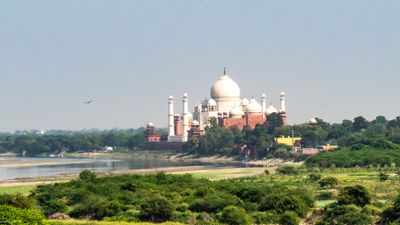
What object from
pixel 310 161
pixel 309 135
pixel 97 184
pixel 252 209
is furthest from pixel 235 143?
pixel 252 209

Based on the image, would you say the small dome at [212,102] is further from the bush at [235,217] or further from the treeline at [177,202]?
the bush at [235,217]

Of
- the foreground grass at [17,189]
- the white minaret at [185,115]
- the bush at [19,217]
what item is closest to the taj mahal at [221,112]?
the white minaret at [185,115]

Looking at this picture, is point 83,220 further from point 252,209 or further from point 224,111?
point 224,111

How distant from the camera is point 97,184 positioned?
133ft

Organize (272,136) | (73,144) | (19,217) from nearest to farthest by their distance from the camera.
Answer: (19,217)
(272,136)
(73,144)

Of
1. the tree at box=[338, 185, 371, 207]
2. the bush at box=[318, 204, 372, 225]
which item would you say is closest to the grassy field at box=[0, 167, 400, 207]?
the tree at box=[338, 185, 371, 207]

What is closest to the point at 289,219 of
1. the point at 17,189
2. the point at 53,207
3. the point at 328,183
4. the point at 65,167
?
the point at 53,207

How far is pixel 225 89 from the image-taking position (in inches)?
3794

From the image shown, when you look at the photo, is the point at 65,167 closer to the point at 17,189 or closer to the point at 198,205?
the point at 17,189

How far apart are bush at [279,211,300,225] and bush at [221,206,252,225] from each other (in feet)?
3.57

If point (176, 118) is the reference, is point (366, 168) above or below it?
below

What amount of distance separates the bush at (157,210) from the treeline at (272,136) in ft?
145

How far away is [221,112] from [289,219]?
2654 inches

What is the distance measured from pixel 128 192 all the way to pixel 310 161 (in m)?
25.8
